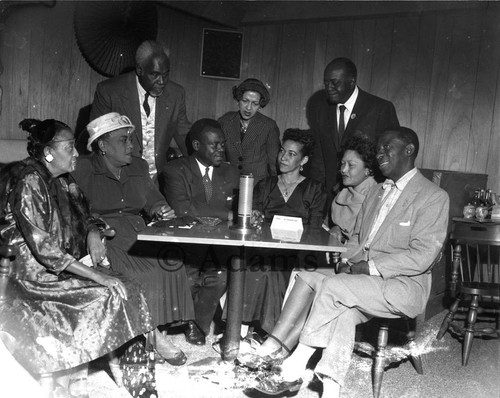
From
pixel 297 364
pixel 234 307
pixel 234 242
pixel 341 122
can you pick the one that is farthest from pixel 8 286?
pixel 341 122

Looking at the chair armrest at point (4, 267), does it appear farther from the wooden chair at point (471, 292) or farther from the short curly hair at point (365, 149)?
the wooden chair at point (471, 292)

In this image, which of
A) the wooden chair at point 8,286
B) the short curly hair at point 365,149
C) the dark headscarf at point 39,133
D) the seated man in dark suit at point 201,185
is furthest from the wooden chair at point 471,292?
the dark headscarf at point 39,133

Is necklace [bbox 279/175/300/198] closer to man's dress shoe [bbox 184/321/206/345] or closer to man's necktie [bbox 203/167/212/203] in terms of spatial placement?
A: man's necktie [bbox 203/167/212/203]

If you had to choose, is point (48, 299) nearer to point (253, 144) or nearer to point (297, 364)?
point (297, 364)

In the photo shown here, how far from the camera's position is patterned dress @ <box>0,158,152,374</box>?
269cm

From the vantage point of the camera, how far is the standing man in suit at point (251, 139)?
491cm

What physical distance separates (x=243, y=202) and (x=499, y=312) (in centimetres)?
247

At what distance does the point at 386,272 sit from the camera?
10.9 feet

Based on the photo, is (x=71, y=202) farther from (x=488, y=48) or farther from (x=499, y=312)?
(x=488, y=48)

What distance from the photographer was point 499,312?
15.6 feet

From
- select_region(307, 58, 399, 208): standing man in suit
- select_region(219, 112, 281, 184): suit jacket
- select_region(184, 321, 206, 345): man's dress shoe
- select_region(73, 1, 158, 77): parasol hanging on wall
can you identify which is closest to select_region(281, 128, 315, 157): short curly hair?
select_region(307, 58, 399, 208): standing man in suit

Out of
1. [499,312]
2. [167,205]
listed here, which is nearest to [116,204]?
[167,205]

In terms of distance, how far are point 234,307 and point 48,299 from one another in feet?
3.75

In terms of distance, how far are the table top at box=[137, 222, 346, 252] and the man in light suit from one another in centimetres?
22
